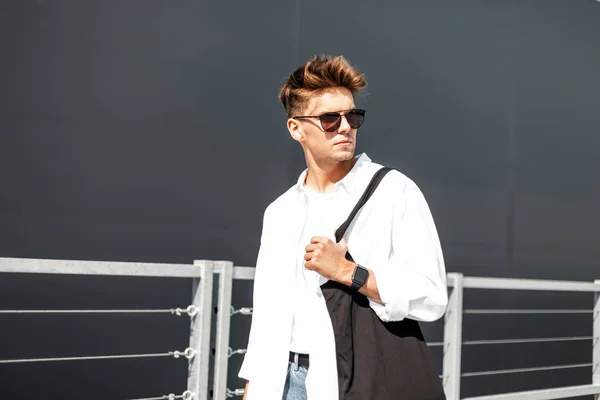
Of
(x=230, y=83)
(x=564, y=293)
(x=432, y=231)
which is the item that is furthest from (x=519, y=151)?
(x=432, y=231)

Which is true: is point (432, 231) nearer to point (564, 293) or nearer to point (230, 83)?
point (230, 83)

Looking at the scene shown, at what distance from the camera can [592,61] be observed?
24.7 feet

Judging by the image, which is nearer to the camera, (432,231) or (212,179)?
(432,231)

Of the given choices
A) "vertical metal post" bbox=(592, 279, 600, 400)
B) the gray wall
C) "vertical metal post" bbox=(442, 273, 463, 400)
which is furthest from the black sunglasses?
"vertical metal post" bbox=(592, 279, 600, 400)

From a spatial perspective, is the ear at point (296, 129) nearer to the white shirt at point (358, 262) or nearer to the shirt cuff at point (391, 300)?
the white shirt at point (358, 262)

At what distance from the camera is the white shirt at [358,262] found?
191 cm

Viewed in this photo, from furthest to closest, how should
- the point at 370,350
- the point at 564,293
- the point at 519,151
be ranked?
1. the point at 564,293
2. the point at 519,151
3. the point at 370,350

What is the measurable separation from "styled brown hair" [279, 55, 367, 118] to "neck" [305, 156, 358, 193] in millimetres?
148

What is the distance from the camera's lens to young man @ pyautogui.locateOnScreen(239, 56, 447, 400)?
1914 millimetres

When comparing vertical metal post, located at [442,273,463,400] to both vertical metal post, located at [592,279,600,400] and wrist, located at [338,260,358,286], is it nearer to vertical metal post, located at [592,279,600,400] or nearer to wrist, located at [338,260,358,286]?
vertical metal post, located at [592,279,600,400]

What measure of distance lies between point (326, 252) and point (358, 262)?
13 cm

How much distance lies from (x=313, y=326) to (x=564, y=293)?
224 inches

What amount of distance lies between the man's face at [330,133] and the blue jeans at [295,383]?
1.68ft

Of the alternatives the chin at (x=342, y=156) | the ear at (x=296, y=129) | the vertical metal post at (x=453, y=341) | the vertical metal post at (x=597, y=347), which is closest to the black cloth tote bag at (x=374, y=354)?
the chin at (x=342, y=156)
